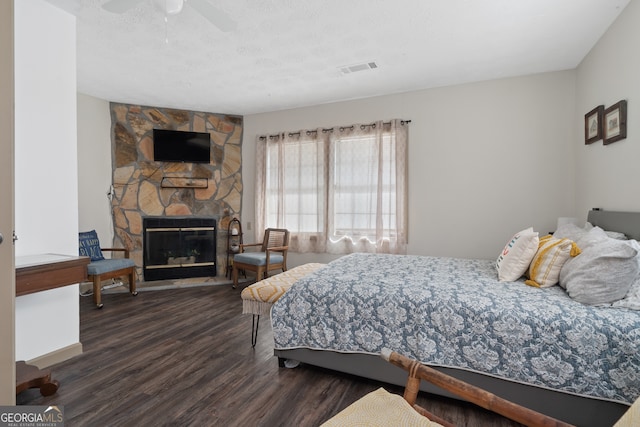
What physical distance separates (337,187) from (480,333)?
297cm

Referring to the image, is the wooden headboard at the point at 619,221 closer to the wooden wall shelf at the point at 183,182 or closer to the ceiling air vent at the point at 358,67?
the ceiling air vent at the point at 358,67

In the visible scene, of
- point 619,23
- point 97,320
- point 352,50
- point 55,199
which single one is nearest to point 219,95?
point 352,50

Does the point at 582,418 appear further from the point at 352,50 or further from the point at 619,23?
the point at 352,50

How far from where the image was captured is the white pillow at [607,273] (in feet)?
5.29

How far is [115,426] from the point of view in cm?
166

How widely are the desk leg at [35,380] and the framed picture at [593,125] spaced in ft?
14.6

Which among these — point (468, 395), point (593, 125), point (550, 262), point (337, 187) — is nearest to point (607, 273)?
point (550, 262)

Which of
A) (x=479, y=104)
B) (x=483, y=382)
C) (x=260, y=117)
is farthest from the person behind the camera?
(x=260, y=117)

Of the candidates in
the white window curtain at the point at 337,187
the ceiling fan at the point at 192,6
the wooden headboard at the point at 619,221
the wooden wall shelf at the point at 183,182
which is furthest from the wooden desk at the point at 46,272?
the wooden headboard at the point at 619,221

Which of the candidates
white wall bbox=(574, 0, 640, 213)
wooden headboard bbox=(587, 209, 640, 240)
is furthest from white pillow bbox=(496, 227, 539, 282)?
white wall bbox=(574, 0, 640, 213)

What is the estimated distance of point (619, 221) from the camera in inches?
89.4

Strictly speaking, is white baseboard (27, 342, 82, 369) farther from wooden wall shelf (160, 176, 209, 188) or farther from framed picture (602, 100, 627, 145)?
framed picture (602, 100, 627, 145)

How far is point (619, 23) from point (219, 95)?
4.04 metres

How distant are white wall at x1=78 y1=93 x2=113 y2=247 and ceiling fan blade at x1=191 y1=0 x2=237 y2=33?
314 centimetres
